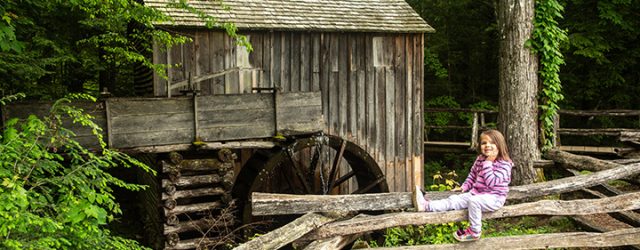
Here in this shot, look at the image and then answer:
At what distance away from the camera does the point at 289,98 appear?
9.48 meters

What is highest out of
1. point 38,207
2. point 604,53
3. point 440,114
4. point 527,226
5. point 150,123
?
point 604,53

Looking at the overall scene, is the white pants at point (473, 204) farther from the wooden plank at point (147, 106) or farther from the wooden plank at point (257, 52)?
the wooden plank at point (257, 52)

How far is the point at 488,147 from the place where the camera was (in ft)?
17.9

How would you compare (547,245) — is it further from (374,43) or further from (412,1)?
(412,1)

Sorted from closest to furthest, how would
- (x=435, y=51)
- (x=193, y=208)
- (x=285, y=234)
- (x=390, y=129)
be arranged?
(x=285, y=234) < (x=193, y=208) < (x=390, y=129) < (x=435, y=51)

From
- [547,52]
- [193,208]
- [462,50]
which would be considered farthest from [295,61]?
[462,50]

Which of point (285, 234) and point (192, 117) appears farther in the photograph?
point (192, 117)

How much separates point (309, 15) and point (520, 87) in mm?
4000

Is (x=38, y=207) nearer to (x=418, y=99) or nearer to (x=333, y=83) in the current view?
(x=333, y=83)

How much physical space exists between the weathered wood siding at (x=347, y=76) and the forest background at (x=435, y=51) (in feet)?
4.14

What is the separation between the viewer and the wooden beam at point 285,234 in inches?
198

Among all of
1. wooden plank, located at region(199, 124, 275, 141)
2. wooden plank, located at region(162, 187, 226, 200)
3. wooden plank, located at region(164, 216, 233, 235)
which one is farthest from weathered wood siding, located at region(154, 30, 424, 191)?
wooden plank, located at region(164, 216, 233, 235)

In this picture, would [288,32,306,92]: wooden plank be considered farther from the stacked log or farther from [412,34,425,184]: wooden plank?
[412,34,425,184]: wooden plank

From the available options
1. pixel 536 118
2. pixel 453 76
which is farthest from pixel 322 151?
→ pixel 453 76
